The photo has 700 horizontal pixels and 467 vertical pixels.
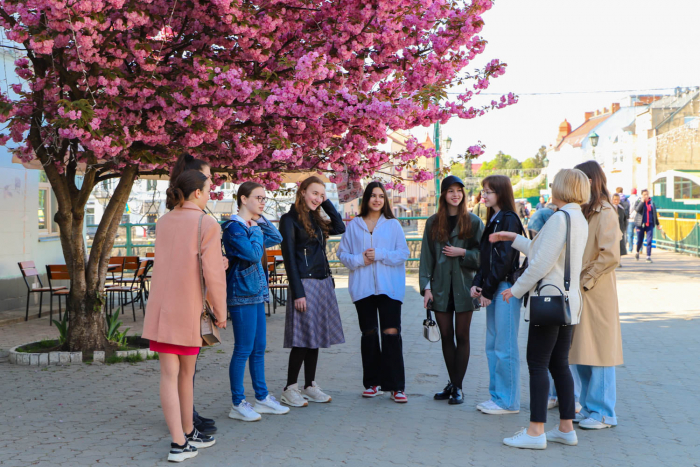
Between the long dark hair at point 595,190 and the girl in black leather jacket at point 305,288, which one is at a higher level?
the long dark hair at point 595,190

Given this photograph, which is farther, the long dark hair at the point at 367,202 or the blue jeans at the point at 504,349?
the long dark hair at the point at 367,202

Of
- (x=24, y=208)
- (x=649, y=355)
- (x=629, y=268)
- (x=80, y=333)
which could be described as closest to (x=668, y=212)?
(x=629, y=268)

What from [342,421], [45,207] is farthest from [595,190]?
[45,207]

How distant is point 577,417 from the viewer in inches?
225

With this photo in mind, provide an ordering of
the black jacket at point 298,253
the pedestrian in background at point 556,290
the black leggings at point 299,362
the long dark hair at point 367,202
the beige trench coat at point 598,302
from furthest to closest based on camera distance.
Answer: the long dark hair at point 367,202 < the black leggings at point 299,362 < the black jacket at point 298,253 < the beige trench coat at point 598,302 < the pedestrian in background at point 556,290

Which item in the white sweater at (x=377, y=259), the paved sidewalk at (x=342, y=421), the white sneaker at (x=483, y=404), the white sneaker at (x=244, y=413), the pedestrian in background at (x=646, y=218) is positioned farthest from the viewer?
the pedestrian in background at (x=646, y=218)

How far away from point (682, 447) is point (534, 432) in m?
1.02

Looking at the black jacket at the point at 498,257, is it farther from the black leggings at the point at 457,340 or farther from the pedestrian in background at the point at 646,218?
the pedestrian in background at the point at 646,218

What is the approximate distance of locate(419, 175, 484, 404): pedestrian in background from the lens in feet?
20.5

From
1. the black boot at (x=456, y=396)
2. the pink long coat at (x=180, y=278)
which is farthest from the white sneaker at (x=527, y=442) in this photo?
the pink long coat at (x=180, y=278)

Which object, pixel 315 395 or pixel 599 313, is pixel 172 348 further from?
pixel 599 313

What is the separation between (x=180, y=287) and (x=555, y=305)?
249 cm

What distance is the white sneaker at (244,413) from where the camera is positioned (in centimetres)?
571

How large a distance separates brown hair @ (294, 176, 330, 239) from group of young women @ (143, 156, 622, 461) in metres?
0.01
